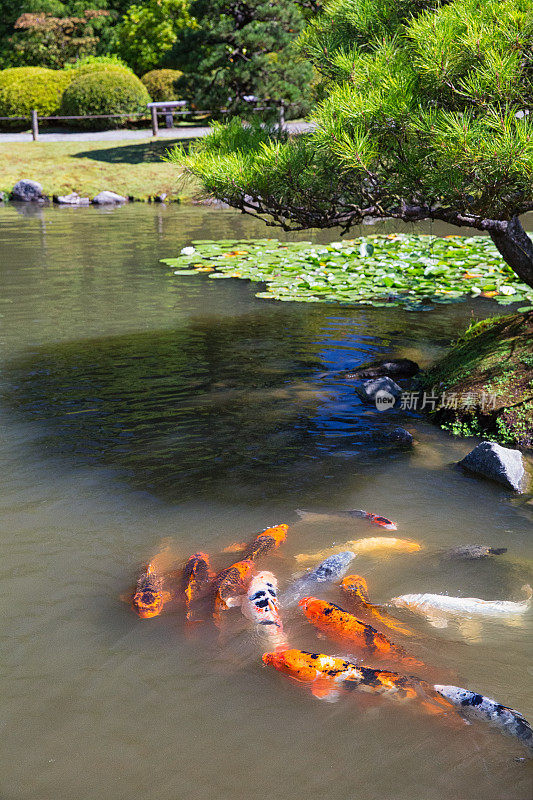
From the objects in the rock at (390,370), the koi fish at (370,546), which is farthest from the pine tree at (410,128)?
the koi fish at (370,546)

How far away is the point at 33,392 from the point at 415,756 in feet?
15.4

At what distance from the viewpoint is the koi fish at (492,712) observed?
2607mm

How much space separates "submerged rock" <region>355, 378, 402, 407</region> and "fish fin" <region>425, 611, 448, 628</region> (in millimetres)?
2713

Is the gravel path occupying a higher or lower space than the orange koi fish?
higher

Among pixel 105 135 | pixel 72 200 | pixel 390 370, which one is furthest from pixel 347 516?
pixel 105 135

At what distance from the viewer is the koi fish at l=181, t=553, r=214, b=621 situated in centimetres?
340

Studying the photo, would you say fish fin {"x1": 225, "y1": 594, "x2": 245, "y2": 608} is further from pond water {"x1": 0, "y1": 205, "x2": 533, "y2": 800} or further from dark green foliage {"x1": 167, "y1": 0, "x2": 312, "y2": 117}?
dark green foliage {"x1": 167, "y1": 0, "x2": 312, "y2": 117}

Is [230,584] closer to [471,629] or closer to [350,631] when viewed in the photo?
[350,631]

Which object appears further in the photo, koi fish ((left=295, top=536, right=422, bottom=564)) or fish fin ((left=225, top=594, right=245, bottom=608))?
koi fish ((left=295, top=536, right=422, bottom=564))

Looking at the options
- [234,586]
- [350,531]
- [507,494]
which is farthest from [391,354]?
[234,586]

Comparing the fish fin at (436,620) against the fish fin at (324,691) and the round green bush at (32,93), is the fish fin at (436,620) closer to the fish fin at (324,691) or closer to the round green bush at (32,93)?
the fish fin at (324,691)

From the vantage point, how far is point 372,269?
10.0m

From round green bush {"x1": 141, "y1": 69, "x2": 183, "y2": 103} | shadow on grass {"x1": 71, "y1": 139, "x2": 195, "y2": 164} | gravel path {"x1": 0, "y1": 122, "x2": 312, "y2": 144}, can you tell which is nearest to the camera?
shadow on grass {"x1": 71, "y1": 139, "x2": 195, "y2": 164}

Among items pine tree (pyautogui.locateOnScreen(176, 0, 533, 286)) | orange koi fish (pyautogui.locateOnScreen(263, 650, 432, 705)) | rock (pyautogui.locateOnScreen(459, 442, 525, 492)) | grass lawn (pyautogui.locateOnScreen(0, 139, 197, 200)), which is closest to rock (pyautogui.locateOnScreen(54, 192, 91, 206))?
grass lawn (pyautogui.locateOnScreen(0, 139, 197, 200))
